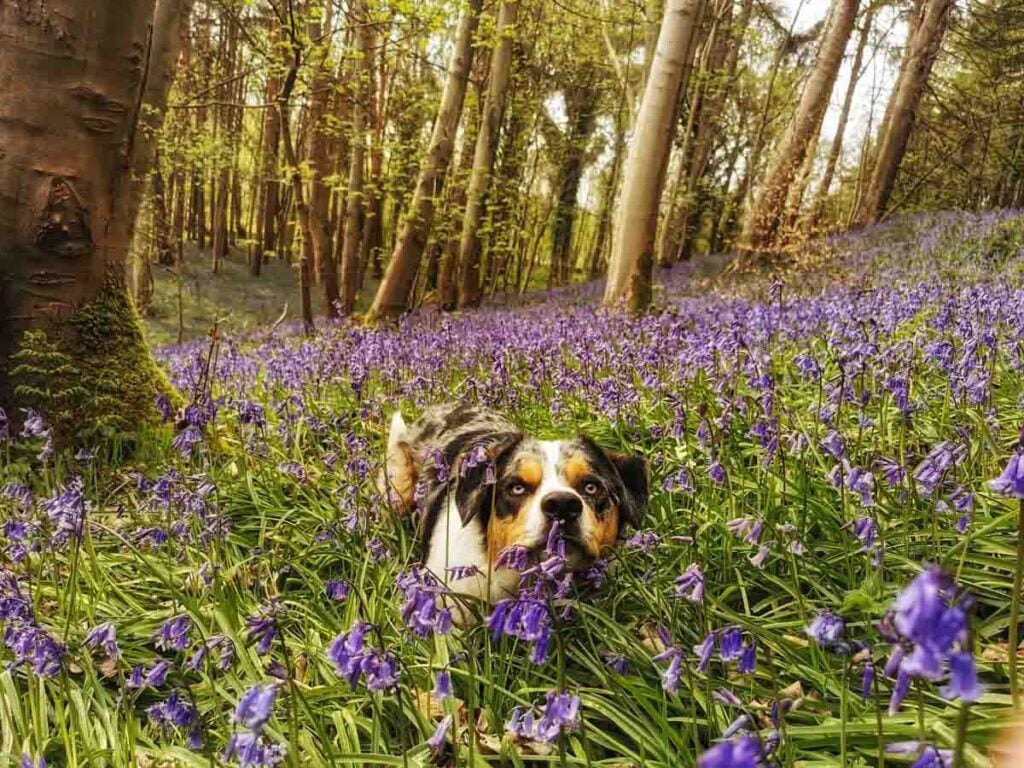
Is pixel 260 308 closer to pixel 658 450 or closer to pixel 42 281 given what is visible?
pixel 42 281

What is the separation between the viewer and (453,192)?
17.2 metres

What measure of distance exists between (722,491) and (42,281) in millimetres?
4489

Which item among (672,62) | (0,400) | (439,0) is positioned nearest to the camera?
(0,400)

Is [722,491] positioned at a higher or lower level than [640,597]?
higher

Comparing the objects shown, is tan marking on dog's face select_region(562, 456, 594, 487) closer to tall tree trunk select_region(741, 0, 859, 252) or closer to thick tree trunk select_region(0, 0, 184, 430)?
thick tree trunk select_region(0, 0, 184, 430)

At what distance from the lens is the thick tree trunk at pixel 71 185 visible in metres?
4.54

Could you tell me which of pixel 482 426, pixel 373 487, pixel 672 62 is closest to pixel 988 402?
pixel 482 426

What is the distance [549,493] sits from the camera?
8.80 feet

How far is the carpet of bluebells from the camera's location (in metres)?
1.69

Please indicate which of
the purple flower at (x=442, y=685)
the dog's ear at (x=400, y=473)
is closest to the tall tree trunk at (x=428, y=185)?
the dog's ear at (x=400, y=473)

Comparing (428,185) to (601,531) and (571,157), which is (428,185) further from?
(571,157)

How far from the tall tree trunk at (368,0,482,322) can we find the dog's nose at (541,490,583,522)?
10.7 metres

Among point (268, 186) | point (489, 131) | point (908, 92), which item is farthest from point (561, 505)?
point (268, 186)

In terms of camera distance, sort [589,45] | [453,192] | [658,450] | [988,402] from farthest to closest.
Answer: [589,45], [453,192], [658,450], [988,402]
